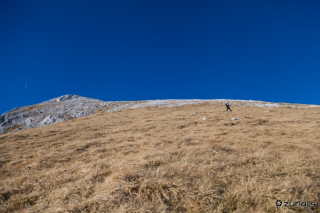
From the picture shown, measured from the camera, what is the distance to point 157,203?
10.5ft

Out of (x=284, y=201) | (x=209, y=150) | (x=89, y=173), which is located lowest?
(x=284, y=201)

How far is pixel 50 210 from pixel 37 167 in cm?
424

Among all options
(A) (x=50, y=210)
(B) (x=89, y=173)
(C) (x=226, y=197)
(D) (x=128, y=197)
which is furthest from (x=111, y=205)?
(C) (x=226, y=197)

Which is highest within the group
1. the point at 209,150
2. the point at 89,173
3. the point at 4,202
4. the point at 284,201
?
the point at 209,150

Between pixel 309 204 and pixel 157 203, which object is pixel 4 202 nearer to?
pixel 157 203

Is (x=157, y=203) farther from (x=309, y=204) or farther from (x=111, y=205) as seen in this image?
(x=309, y=204)

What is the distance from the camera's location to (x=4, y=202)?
146 inches

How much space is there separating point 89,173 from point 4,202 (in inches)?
82.1

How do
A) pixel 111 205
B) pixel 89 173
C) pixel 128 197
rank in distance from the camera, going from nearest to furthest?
pixel 111 205 → pixel 128 197 → pixel 89 173

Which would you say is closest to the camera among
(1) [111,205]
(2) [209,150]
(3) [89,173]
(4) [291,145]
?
(1) [111,205]

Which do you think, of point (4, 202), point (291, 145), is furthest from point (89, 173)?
point (291, 145)

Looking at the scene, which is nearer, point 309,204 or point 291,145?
point 309,204

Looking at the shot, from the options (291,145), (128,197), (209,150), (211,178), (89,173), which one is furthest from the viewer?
(291,145)

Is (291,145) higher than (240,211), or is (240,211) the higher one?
(291,145)
